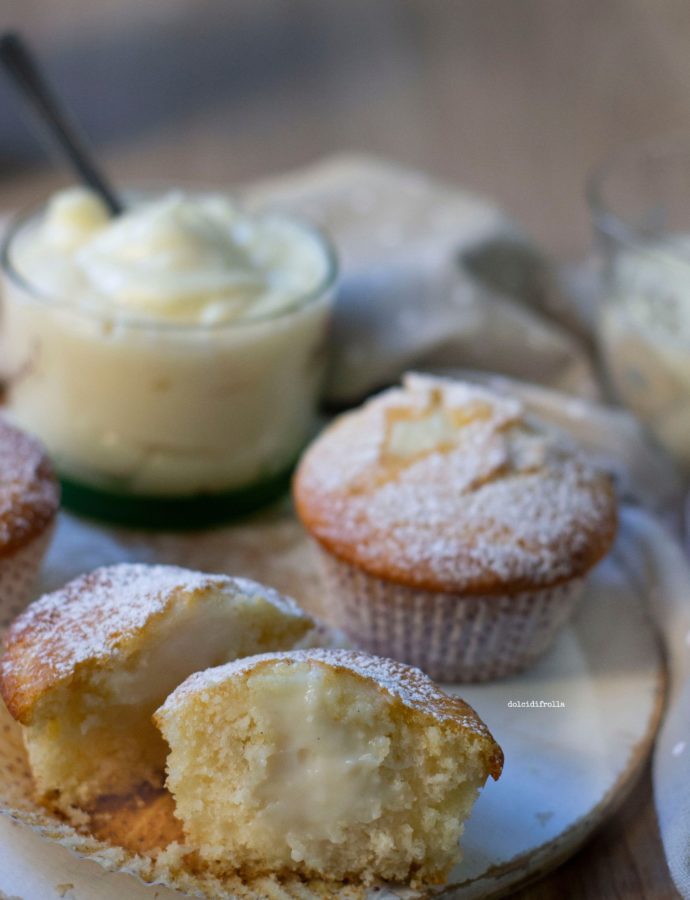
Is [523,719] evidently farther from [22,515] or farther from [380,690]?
[22,515]

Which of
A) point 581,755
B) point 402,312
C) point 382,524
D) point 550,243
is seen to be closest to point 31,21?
point 550,243

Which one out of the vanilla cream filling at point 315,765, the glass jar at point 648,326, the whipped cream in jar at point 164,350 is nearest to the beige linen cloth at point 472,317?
the glass jar at point 648,326

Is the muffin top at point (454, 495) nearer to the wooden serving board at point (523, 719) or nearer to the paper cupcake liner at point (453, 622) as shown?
the paper cupcake liner at point (453, 622)

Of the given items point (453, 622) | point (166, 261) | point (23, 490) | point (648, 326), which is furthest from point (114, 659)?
point (648, 326)

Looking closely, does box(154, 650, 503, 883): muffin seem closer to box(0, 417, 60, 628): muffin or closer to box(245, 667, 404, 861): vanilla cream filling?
box(245, 667, 404, 861): vanilla cream filling

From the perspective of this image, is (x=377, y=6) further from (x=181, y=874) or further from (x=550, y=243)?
(x=181, y=874)
